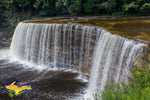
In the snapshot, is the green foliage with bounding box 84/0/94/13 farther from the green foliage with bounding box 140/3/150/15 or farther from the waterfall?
the waterfall

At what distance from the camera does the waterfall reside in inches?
309

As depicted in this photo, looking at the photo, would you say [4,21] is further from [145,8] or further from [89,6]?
[145,8]

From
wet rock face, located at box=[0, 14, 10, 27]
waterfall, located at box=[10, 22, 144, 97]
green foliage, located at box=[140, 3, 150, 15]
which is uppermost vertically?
green foliage, located at box=[140, 3, 150, 15]

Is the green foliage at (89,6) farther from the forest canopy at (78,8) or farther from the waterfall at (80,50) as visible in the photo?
the waterfall at (80,50)

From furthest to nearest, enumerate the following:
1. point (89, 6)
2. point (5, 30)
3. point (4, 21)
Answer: point (4, 21), point (5, 30), point (89, 6)

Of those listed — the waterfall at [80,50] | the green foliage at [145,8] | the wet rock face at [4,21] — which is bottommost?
the waterfall at [80,50]

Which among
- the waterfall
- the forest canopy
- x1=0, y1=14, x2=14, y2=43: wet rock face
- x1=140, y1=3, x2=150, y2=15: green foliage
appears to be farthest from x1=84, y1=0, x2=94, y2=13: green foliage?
x1=0, y1=14, x2=14, y2=43: wet rock face

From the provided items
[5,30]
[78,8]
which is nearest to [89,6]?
[78,8]

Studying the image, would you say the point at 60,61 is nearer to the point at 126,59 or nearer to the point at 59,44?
the point at 59,44

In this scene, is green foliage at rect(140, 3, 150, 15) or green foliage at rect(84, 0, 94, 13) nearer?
green foliage at rect(140, 3, 150, 15)

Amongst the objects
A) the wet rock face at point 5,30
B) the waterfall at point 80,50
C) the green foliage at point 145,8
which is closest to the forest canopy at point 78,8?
the green foliage at point 145,8

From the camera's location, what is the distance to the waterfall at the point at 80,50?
784cm

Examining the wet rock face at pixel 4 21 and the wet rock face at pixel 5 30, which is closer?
the wet rock face at pixel 5 30

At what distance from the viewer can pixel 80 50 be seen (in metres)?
11.1
